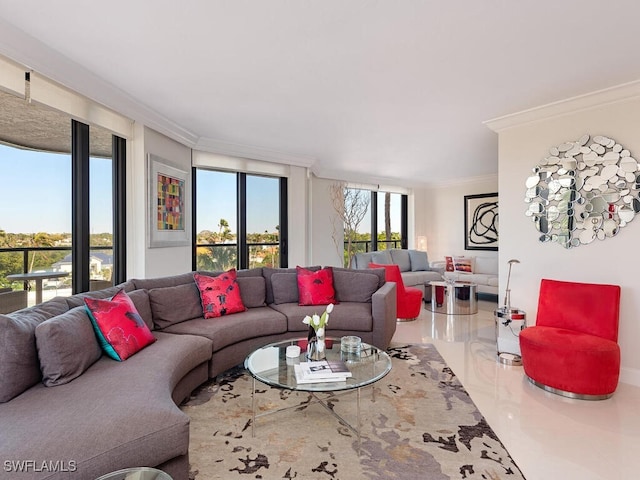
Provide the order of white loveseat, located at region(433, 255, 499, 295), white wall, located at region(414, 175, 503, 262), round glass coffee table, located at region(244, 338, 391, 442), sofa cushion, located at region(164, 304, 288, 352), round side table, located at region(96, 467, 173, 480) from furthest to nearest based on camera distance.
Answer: white wall, located at region(414, 175, 503, 262) < white loveseat, located at region(433, 255, 499, 295) < sofa cushion, located at region(164, 304, 288, 352) < round glass coffee table, located at region(244, 338, 391, 442) < round side table, located at region(96, 467, 173, 480)

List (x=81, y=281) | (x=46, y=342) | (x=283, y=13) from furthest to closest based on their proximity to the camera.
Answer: (x=81, y=281) → (x=283, y=13) → (x=46, y=342)

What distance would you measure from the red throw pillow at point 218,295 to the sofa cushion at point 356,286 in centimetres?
114

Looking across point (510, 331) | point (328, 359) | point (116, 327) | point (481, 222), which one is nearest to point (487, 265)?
point (481, 222)

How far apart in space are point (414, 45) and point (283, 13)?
904mm

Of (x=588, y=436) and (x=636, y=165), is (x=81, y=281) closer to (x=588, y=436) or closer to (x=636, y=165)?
(x=588, y=436)

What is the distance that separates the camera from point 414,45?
233 centimetres

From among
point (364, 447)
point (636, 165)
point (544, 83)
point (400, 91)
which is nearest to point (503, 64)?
point (544, 83)

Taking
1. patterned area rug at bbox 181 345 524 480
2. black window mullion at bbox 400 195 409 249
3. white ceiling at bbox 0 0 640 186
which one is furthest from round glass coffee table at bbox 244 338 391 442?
black window mullion at bbox 400 195 409 249

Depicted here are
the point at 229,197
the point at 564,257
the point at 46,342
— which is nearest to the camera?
the point at 46,342

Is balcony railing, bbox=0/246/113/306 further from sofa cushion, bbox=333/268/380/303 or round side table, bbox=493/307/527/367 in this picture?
round side table, bbox=493/307/527/367

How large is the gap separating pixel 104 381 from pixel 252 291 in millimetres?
2006

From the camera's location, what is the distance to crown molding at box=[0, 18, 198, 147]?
225cm

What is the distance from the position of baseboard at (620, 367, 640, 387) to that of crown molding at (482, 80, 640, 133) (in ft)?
7.77

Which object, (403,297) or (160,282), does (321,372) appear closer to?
(160,282)
